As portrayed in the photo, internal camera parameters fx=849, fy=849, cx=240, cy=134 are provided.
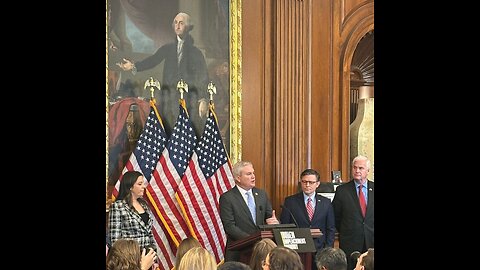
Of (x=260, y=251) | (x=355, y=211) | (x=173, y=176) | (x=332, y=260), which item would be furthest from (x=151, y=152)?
(x=332, y=260)

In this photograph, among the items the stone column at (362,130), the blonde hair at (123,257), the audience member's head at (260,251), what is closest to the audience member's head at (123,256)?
the blonde hair at (123,257)

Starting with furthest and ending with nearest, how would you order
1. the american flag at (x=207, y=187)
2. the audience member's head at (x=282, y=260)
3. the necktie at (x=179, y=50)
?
the necktie at (x=179, y=50), the american flag at (x=207, y=187), the audience member's head at (x=282, y=260)

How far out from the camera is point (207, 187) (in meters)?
9.48

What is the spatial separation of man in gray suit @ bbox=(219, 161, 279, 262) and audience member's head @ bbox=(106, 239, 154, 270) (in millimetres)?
1777

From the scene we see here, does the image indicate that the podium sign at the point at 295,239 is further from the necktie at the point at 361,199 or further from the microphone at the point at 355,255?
the necktie at the point at 361,199

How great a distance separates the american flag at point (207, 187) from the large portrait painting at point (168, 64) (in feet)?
0.98

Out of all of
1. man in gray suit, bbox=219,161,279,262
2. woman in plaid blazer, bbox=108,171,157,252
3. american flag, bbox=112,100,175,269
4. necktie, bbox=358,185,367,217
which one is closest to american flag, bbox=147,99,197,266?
american flag, bbox=112,100,175,269

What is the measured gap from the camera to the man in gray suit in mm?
8273

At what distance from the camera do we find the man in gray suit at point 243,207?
27.1ft

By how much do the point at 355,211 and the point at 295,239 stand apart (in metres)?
1.38

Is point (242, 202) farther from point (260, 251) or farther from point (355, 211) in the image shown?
point (260, 251)
